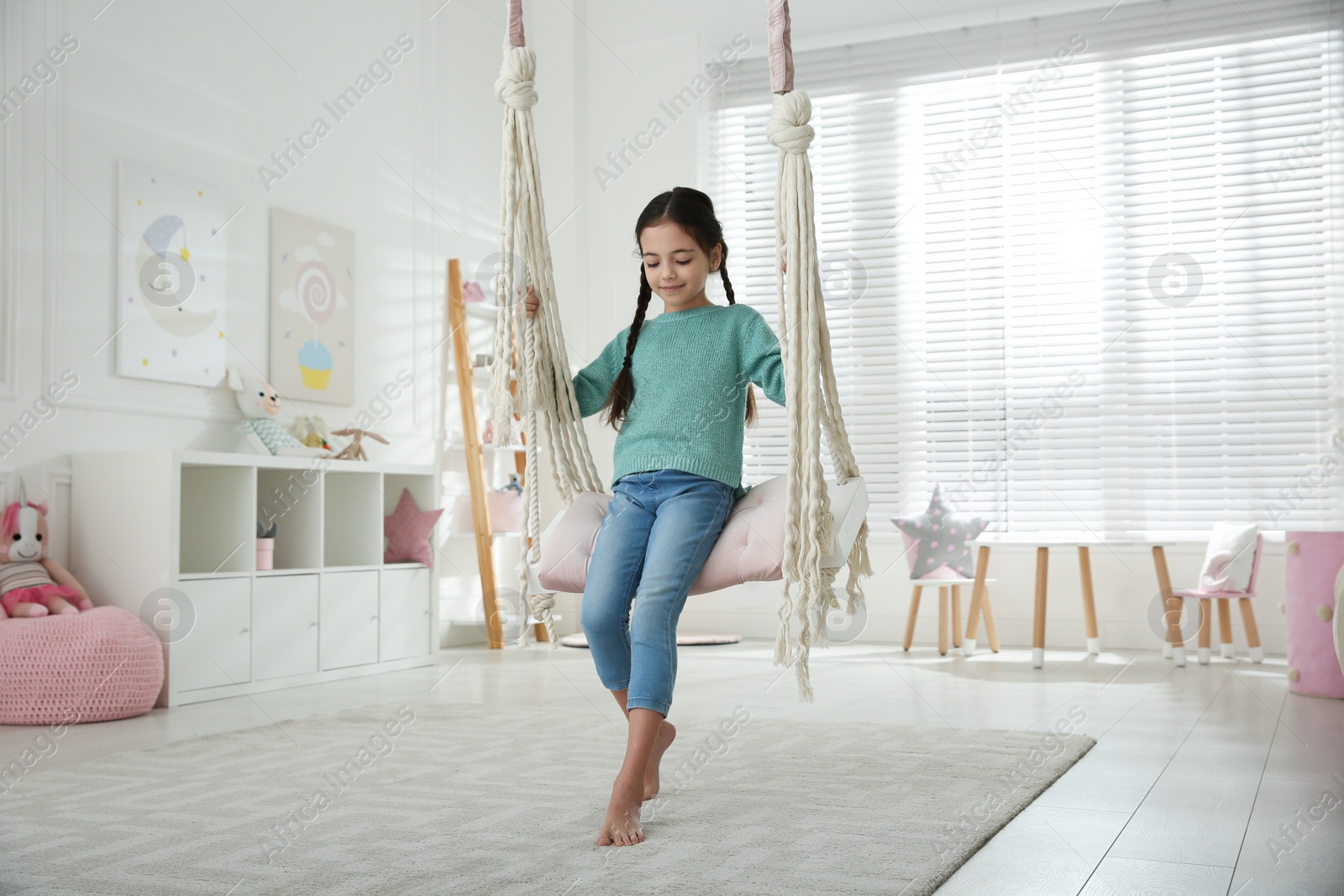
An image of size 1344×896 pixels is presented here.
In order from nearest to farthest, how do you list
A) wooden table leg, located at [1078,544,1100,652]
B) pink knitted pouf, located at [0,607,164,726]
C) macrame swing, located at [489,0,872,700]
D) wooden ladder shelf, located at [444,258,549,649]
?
1. macrame swing, located at [489,0,872,700]
2. pink knitted pouf, located at [0,607,164,726]
3. wooden table leg, located at [1078,544,1100,652]
4. wooden ladder shelf, located at [444,258,549,649]

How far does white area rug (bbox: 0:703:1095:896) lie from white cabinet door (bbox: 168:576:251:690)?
57 cm

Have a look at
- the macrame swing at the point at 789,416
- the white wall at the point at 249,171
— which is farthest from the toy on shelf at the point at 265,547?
the macrame swing at the point at 789,416

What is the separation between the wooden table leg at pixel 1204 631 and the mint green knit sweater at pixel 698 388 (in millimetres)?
2790

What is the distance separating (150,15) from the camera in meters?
3.53

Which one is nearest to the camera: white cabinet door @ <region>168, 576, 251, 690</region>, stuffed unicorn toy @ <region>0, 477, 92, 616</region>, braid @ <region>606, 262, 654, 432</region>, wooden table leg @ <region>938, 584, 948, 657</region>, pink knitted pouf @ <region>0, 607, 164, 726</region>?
braid @ <region>606, 262, 654, 432</region>

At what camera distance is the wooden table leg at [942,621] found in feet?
14.4

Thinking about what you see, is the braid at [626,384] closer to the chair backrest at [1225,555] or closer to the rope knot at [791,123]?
the rope knot at [791,123]

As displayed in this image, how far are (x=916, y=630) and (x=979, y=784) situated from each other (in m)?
2.86

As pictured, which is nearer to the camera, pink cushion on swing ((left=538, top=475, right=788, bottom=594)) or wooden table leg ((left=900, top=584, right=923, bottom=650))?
pink cushion on swing ((left=538, top=475, right=788, bottom=594))

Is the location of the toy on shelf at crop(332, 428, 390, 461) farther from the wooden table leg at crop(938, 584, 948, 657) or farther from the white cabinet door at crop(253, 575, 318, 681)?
the wooden table leg at crop(938, 584, 948, 657)

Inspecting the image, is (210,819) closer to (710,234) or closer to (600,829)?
(600,829)

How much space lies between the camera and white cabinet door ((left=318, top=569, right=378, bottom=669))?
3.71 m

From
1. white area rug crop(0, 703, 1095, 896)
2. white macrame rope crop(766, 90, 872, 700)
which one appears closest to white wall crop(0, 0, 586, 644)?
white area rug crop(0, 703, 1095, 896)

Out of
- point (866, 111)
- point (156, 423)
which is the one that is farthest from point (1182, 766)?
point (866, 111)
